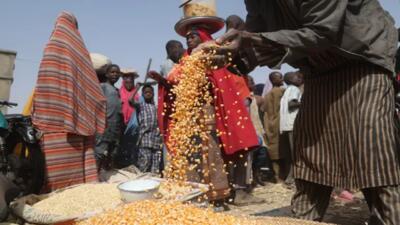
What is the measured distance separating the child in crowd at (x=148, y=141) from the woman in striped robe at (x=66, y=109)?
202 centimetres

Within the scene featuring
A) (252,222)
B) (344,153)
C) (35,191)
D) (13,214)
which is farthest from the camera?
(35,191)

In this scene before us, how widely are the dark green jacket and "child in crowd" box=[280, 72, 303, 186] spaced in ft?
13.9

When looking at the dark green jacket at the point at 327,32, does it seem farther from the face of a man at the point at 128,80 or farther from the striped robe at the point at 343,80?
the face of a man at the point at 128,80

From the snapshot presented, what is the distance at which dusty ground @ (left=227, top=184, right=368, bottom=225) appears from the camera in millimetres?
3826

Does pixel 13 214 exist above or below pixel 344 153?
below

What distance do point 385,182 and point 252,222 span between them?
759mm

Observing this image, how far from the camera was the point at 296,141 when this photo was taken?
289 cm

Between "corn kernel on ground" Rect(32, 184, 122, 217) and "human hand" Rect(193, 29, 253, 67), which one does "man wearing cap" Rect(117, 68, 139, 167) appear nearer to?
"corn kernel on ground" Rect(32, 184, 122, 217)

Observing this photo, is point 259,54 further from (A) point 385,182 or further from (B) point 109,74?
(B) point 109,74

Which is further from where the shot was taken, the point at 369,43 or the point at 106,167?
the point at 106,167

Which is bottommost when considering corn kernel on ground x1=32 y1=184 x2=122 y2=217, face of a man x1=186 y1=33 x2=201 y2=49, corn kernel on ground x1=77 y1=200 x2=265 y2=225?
corn kernel on ground x1=32 y1=184 x2=122 y2=217

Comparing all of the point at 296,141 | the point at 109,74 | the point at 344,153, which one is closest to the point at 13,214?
the point at 296,141

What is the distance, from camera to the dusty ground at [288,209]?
383 cm

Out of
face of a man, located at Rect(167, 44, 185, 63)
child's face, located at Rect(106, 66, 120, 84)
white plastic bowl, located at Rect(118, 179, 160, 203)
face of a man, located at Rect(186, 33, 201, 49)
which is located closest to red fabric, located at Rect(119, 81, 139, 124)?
child's face, located at Rect(106, 66, 120, 84)
